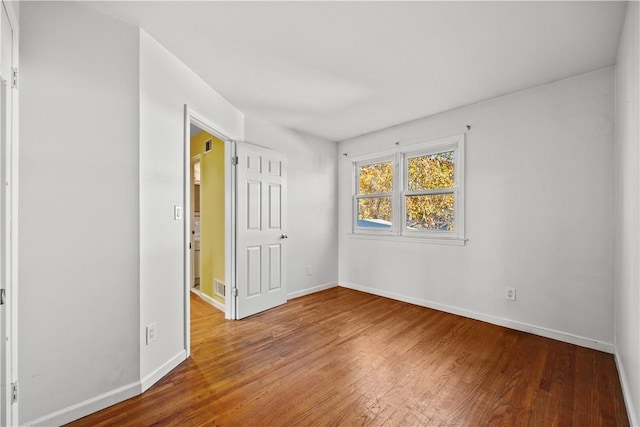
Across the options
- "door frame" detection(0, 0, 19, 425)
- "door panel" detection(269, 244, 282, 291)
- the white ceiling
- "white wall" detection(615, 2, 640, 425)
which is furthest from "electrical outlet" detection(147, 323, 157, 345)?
"white wall" detection(615, 2, 640, 425)

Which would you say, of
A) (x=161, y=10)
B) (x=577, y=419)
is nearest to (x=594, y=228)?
(x=577, y=419)

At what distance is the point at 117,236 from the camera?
1.83 m

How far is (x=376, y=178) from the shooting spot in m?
4.39

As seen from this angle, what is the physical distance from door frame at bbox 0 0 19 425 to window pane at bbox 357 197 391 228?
378 cm

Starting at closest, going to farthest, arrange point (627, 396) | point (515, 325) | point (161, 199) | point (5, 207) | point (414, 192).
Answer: point (5, 207) → point (627, 396) → point (161, 199) → point (515, 325) → point (414, 192)

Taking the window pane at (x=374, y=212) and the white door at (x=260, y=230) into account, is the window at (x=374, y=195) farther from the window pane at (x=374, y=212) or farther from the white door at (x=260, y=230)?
the white door at (x=260, y=230)

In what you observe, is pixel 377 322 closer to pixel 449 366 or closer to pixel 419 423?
pixel 449 366

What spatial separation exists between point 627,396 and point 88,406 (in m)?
3.31

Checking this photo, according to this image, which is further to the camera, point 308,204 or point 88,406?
point 308,204

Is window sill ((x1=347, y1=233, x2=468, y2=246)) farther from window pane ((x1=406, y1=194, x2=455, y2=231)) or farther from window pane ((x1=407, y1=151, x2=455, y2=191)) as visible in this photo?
window pane ((x1=407, y1=151, x2=455, y2=191))

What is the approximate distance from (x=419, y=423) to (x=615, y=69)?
10.4ft

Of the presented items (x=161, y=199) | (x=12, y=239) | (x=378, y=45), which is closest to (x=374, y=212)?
(x=378, y=45)

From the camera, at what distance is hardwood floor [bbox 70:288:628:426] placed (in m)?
1.72

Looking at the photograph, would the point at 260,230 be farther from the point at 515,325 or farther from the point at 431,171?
the point at 515,325
